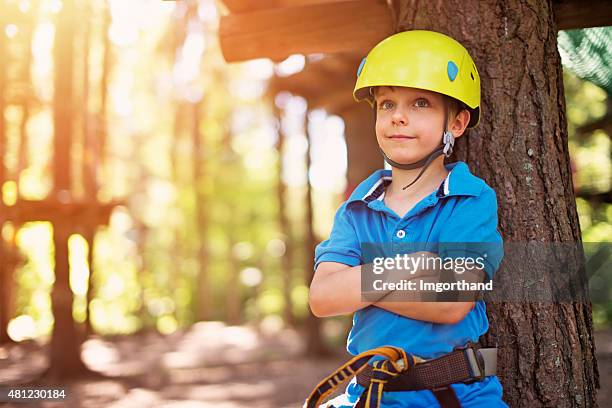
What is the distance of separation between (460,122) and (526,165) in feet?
1.10

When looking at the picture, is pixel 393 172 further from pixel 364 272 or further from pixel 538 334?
pixel 538 334

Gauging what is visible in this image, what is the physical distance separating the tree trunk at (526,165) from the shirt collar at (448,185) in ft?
1.10

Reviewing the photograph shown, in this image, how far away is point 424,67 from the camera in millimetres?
2162

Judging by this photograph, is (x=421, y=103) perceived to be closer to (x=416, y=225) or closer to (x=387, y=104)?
(x=387, y=104)

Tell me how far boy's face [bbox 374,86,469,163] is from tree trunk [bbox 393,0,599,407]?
40 centimetres

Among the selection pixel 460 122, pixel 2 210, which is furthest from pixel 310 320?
pixel 460 122

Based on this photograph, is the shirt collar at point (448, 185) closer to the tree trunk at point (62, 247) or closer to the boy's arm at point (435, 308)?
the boy's arm at point (435, 308)

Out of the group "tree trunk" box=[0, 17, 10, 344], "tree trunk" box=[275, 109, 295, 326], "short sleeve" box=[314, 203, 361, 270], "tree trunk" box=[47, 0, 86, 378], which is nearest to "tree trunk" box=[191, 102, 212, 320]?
"tree trunk" box=[275, 109, 295, 326]

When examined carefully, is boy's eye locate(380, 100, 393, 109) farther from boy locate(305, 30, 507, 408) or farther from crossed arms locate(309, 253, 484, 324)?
crossed arms locate(309, 253, 484, 324)

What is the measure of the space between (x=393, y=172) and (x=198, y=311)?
22.6 meters

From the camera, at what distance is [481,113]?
2.57m

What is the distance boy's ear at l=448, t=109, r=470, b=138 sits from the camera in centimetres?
234

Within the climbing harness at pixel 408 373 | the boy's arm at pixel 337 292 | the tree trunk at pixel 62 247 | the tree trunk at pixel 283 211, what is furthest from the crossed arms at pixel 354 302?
the tree trunk at pixel 283 211

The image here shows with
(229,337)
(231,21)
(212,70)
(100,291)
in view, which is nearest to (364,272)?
(231,21)
